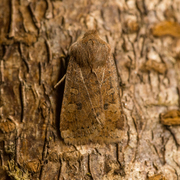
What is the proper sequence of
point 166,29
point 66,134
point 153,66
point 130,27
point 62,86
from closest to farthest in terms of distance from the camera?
point 66,134 < point 62,86 < point 153,66 < point 130,27 < point 166,29

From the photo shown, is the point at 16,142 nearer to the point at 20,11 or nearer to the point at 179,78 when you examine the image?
the point at 20,11

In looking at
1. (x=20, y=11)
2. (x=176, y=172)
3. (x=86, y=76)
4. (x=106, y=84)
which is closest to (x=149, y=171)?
(x=176, y=172)

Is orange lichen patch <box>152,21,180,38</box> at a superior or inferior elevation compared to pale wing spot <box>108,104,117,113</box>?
superior

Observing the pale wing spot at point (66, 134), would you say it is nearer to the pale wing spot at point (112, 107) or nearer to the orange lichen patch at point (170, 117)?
the pale wing spot at point (112, 107)

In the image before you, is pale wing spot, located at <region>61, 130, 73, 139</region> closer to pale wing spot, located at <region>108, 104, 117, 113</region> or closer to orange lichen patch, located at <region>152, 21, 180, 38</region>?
pale wing spot, located at <region>108, 104, 117, 113</region>

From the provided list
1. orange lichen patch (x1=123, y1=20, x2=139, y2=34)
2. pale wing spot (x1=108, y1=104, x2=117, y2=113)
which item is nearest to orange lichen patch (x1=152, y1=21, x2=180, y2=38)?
orange lichen patch (x1=123, y1=20, x2=139, y2=34)

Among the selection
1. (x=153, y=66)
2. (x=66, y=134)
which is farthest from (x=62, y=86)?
(x=153, y=66)

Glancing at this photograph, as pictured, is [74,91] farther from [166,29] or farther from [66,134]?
[166,29]
